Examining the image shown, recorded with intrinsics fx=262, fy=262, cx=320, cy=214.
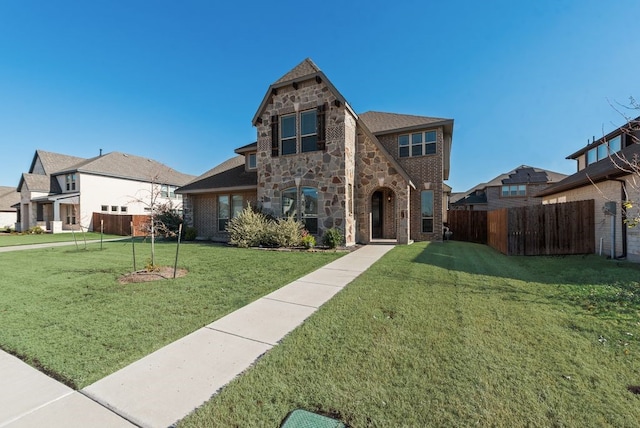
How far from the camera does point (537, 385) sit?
2.49m

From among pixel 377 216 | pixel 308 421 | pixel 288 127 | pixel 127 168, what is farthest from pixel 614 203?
pixel 127 168

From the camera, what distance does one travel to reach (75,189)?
24.0 metres

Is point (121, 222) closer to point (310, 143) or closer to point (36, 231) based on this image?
point (36, 231)

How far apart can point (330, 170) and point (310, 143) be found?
5.89ft

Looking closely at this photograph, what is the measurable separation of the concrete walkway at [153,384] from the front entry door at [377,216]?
11978mm

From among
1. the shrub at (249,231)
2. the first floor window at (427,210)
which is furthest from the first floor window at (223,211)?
the first floor window at (427,210)

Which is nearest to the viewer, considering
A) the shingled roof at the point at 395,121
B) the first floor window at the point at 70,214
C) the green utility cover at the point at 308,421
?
the green utility cover at the point at 308,421

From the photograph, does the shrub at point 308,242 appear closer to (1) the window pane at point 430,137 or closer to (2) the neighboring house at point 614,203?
(1) the window pane at point 430,137

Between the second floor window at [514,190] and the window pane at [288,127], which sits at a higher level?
the window pane at [288,127]

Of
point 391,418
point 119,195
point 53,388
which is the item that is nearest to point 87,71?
point 119,195

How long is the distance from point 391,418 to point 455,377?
0.93m

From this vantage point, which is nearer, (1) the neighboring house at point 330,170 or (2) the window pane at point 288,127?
(1) the neighboring house at point 330,170

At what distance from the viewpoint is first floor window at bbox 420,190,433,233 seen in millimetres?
14633

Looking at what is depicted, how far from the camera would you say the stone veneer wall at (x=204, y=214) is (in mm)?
16141
